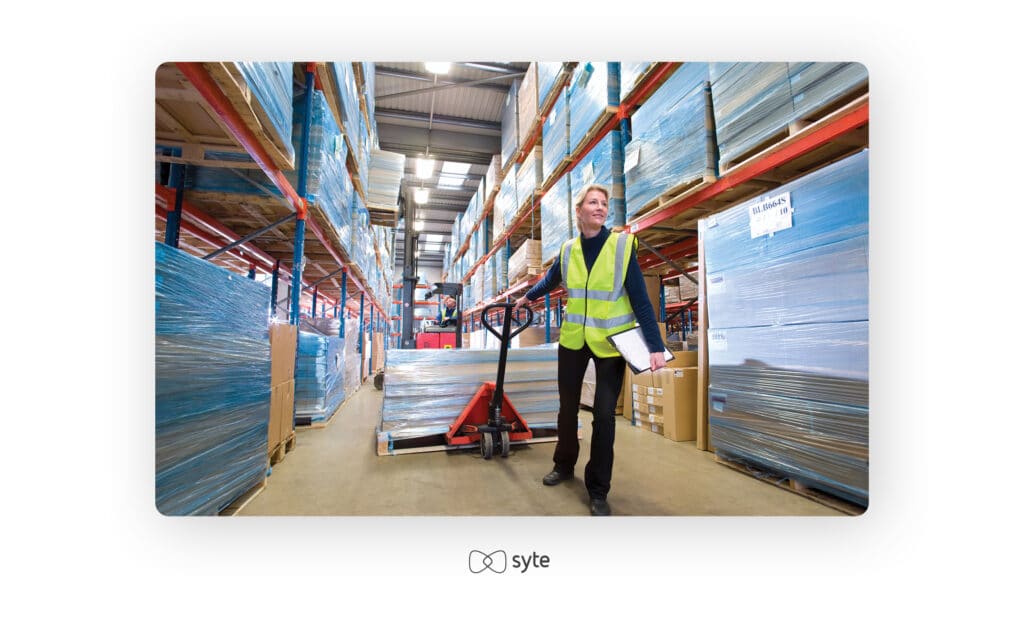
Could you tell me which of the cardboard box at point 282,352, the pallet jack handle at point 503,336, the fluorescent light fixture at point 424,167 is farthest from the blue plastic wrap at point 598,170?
the fluorescent light fixture at point 424,167

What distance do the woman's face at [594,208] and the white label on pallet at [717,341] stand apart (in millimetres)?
1166

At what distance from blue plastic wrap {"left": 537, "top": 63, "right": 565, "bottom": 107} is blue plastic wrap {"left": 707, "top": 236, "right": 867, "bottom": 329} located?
11.6 feet

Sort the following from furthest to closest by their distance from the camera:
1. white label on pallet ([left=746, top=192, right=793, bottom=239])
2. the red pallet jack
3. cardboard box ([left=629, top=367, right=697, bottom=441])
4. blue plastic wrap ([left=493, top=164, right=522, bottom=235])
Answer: blue plastic wrap ([left=493, top=164, right=522, bottom=235]) < cardboard box ([left=629, top=367, right=697, bottom=441]) < the red pallet jack < white label on pallet ([left=746, top=192, right=793, bottom=239])

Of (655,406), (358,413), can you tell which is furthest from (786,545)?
(358,413)

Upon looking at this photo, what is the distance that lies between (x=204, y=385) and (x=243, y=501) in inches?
28.3

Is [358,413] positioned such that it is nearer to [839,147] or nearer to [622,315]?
[622,315]

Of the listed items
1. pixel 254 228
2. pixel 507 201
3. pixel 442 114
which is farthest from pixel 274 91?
pixel 507 201

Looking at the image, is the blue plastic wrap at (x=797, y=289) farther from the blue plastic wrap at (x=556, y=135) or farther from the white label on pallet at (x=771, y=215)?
the blue plastic wrap at (x=556, y=135)

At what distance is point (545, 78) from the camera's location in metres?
4.74

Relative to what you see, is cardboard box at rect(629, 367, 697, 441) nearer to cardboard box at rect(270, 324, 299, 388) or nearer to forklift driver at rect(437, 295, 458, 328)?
forklift driver at rect(437, 295, 458, 328)

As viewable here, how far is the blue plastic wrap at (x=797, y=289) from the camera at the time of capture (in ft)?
5.04

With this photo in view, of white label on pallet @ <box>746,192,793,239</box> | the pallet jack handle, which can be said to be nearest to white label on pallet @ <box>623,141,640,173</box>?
white label on pallet @ <box>746,192,793,239</box>

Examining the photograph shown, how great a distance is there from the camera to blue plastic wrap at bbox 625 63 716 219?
2.50m
